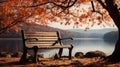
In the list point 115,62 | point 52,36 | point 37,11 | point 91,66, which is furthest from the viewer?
point 37,11

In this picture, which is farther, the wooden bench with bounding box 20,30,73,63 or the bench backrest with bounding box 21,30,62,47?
the bench backrest with bounding box 21,30,62,47

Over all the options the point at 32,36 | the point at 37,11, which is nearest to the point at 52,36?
the point at 32,36

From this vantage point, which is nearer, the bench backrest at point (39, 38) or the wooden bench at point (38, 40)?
the wooden bench at point (38, 40)

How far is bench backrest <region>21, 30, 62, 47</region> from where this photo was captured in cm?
1566

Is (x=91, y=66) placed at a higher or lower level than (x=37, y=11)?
lower

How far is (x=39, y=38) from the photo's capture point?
54.1ft

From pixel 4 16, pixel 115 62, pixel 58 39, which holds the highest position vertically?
pixel 4 16

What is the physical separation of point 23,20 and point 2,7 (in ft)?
6.10

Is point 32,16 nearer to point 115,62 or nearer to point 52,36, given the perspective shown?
point 52,36

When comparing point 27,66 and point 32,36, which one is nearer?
point 27,66

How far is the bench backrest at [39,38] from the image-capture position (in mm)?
15658

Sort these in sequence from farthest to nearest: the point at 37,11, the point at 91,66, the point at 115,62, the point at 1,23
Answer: the point at 1,23, the point at 37,11, the point at 115,62, the point at 91,66

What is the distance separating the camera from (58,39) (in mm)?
17484

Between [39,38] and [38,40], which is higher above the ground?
[39,38]
